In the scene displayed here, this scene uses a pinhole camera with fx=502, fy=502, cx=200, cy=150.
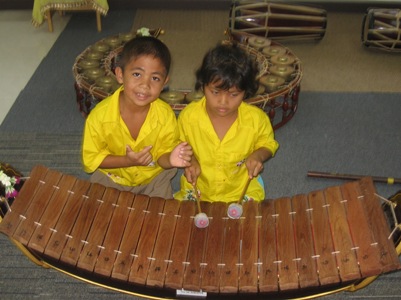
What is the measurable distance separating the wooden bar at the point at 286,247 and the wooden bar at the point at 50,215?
36.8 inches

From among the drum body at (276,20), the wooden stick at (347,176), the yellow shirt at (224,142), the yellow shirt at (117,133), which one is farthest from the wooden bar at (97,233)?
the drum body at (276,20)

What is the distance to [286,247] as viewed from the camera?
2.07m

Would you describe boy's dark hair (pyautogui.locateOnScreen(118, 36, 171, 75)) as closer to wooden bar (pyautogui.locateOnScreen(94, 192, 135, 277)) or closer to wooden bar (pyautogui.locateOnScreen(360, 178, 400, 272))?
wooden bar (pyautogui.locateOnScreen(94, 192, 135, 277))

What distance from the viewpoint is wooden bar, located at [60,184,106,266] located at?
206cm

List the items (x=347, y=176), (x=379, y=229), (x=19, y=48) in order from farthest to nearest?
1. (x=19, y=48)
2. (x=347, y=176)
3. (x=379, y=229)

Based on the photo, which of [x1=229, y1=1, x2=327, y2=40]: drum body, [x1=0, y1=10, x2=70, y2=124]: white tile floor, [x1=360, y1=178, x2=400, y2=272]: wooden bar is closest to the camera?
[x1=360, y1=178, x2=400, y2=272]: wooden bar

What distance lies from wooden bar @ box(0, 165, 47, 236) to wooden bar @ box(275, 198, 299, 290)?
1.07 m

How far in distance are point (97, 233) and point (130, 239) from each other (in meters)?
0.14

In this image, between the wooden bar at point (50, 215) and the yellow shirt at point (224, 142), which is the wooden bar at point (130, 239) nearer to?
the wooden bar at point (50, 215)

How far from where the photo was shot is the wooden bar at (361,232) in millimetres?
1945

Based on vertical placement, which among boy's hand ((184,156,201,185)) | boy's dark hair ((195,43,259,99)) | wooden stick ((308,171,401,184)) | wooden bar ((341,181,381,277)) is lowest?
wooden stick ((308,171,401,184))

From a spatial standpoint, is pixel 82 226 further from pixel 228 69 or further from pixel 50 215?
pixel 228 69

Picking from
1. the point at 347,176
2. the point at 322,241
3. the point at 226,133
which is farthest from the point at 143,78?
the point at 347,176

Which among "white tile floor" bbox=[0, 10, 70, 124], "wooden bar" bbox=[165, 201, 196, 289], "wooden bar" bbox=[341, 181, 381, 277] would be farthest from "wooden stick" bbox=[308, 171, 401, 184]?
"white tile floor" bbox=[0, 10, 70, 124]
